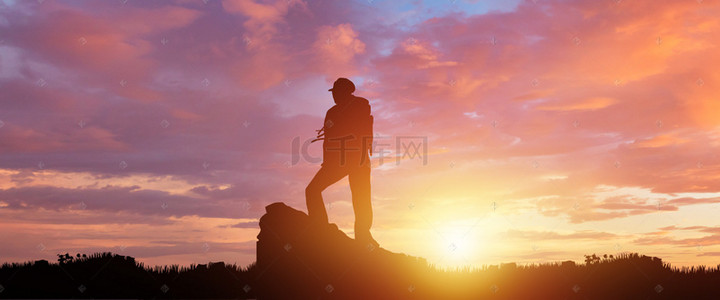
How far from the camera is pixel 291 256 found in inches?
672

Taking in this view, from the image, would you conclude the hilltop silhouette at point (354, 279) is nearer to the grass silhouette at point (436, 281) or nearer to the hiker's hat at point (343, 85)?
the grass silhouette at point (436, 281)

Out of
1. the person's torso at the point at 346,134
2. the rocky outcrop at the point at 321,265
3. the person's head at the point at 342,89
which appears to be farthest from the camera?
the person's head at the point at 342,89

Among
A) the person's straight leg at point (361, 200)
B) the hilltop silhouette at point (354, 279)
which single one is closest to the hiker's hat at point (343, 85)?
the person's straight leg at point (361, 200)

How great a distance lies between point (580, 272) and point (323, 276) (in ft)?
24.9

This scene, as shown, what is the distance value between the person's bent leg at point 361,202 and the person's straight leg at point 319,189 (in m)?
0.37

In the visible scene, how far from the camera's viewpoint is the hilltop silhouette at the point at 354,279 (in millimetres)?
16547

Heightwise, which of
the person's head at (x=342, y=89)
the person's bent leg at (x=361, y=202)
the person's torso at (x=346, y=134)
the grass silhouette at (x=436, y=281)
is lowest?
the grass silhouette at (x=436, y=281)

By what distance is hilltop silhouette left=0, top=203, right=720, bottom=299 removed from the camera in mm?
16547

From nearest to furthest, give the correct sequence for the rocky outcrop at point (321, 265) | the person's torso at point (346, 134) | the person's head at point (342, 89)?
the rocky outcrop at point (321, 265) → the person's torso at point (346, 134) → the person's head at point (342, 89)

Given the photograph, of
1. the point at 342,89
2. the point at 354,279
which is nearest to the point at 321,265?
the point at 354,279

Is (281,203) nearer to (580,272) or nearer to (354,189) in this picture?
(354,189)

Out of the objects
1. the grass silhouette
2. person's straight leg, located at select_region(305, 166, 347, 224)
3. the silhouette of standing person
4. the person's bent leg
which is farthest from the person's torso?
the grass silhouette

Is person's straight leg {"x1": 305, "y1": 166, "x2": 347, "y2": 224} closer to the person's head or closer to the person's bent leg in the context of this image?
the person's bent leg

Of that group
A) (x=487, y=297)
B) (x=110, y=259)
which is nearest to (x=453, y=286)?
(x=487, y=297)
